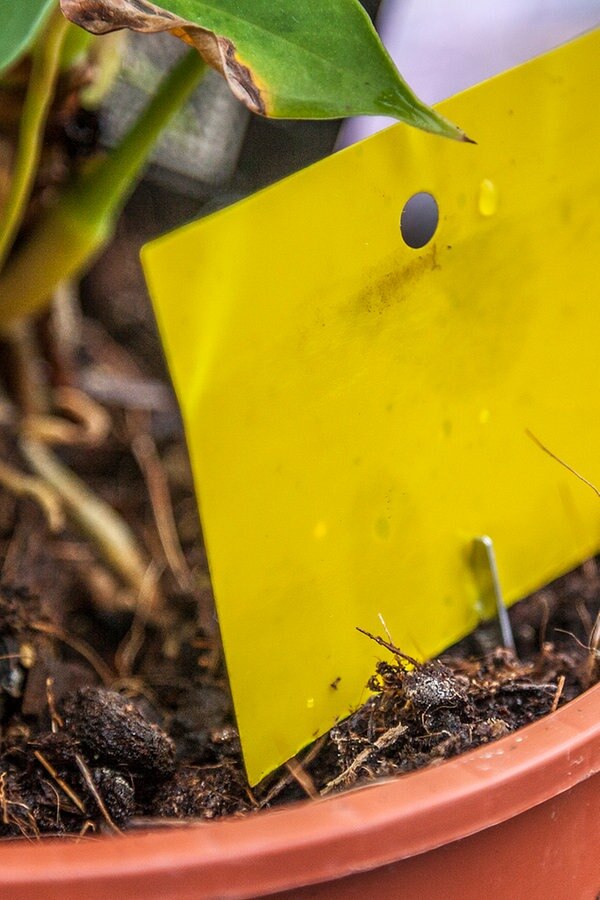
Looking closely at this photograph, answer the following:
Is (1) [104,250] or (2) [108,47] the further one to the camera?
(1) [104,250]

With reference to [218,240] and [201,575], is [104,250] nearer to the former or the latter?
[201,575]

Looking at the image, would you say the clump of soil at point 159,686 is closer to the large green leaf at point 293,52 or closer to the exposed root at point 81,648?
the exposed root at point 81,648

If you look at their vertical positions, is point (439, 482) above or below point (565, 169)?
below

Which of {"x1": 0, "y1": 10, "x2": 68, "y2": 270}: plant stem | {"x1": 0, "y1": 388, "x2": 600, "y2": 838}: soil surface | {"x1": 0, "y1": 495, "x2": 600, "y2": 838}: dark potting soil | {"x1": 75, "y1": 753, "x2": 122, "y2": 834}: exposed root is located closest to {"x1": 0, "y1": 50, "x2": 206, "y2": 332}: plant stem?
{"x1": 0, "y1": 10, "x2": 68, "y2": 270}: plant stem

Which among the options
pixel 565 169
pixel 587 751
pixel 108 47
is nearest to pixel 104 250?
pixel 108 47

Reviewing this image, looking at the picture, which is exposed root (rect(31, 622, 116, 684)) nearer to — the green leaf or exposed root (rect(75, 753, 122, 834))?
A: exposed root (rect(75, 753, 122, 834))
